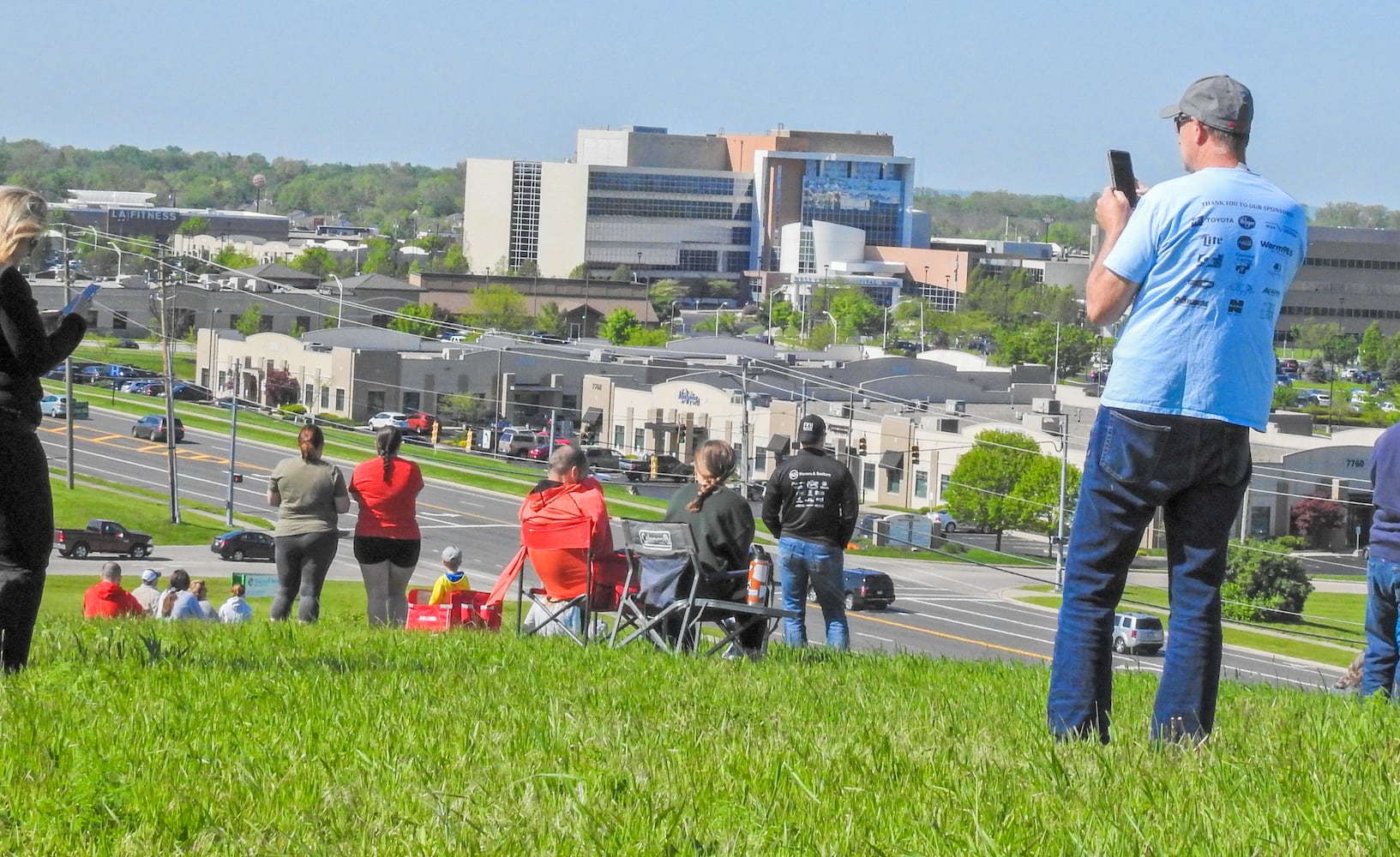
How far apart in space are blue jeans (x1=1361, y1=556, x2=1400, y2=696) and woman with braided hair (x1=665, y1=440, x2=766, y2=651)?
3376 millimetres

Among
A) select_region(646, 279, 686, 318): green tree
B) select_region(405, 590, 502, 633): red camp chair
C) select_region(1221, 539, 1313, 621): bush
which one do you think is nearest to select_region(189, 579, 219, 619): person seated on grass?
select_region(405, 590, 502, 633): red camp chair

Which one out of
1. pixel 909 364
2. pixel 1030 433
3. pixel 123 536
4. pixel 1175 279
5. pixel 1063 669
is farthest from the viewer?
pixel 909 364

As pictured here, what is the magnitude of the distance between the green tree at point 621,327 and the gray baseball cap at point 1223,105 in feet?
396

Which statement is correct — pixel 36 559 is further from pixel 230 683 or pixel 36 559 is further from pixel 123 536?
pixel 123 536

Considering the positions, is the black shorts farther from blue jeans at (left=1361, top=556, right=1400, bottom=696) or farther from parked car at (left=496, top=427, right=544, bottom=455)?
parked car at (left=496, top=427, right=544, bottom=455)

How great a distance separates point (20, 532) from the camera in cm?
536

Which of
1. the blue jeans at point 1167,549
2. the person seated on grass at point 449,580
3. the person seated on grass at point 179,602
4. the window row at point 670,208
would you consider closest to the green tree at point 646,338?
the window row at point 670,208

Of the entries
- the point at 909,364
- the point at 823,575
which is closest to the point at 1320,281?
the point at 909,364

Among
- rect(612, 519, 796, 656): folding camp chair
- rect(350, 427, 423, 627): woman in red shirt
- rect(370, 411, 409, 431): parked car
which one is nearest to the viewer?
rect(612, 519, 796, 656): folding camp chair

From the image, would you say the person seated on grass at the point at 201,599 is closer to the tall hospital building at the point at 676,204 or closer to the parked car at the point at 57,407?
the parked car at the point at 57,407

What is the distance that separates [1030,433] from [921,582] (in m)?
18.0

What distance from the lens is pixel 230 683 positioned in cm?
546

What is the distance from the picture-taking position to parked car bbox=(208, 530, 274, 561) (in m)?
45.1

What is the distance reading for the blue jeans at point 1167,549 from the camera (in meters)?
4.56
